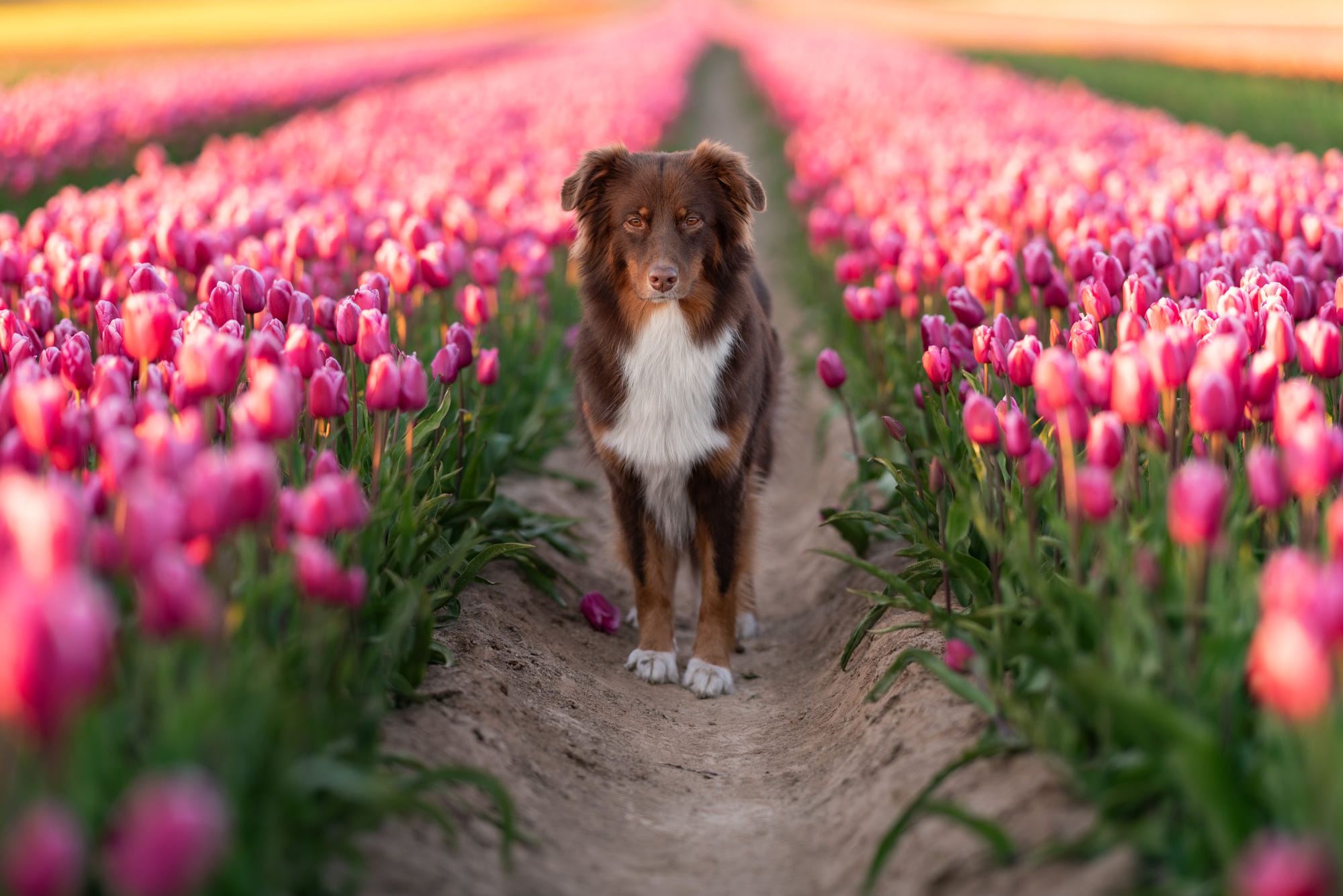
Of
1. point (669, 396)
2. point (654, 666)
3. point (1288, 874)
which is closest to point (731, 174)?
point (669, 396)

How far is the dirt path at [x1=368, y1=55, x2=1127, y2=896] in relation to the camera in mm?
3211

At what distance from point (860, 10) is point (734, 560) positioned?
82147 millimetres

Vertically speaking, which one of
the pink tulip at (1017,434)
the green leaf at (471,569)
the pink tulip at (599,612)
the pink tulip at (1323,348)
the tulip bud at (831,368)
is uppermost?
the pink tulip at (1323,348)

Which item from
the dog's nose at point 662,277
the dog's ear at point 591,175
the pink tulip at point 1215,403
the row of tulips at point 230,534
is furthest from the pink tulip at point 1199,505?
the dog's ear at point 591,175

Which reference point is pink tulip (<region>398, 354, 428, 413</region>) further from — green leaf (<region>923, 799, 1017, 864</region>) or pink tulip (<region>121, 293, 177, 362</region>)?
green leaf (<region>923, 799, 1017, 864</region>)

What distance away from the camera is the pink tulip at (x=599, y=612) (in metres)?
5.78

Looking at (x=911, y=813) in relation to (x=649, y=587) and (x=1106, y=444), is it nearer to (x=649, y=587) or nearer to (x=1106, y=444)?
(x=1106, y=444)

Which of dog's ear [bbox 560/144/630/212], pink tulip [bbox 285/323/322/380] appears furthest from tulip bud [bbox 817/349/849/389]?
pink tulip [bbox 285/323/322/380]

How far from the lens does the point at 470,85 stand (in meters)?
22.7

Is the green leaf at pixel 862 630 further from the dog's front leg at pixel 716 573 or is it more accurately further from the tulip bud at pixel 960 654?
the tulip bud at pixel 960 654

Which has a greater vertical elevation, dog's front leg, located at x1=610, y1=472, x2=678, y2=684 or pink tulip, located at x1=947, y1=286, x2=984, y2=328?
pink tulip, located at x1=947, y1=286, x2=984, y2=328

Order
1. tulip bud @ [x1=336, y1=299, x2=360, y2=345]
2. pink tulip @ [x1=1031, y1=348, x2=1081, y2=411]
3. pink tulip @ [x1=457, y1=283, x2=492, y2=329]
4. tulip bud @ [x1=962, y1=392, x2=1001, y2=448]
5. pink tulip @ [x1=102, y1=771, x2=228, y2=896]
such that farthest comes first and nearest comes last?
1. pink tulip @ [x1=457, y1=283, x2=492, y2=329]
2. tulip bud @ [x1=336, y1=299, x2=360, y2=345]
3. tulip bud @ [x1=962, y1=392, x2=1001, y2=448]
4. pink tulip @ [x1=1031, y1=348, x2=1081, y2=411]
5. pink tulip @ [x1=102, y1=771, x2=228, y2=896]

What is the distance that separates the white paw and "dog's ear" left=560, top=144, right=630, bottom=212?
2.18m

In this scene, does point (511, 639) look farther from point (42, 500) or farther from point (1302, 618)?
point (1302, 618)
